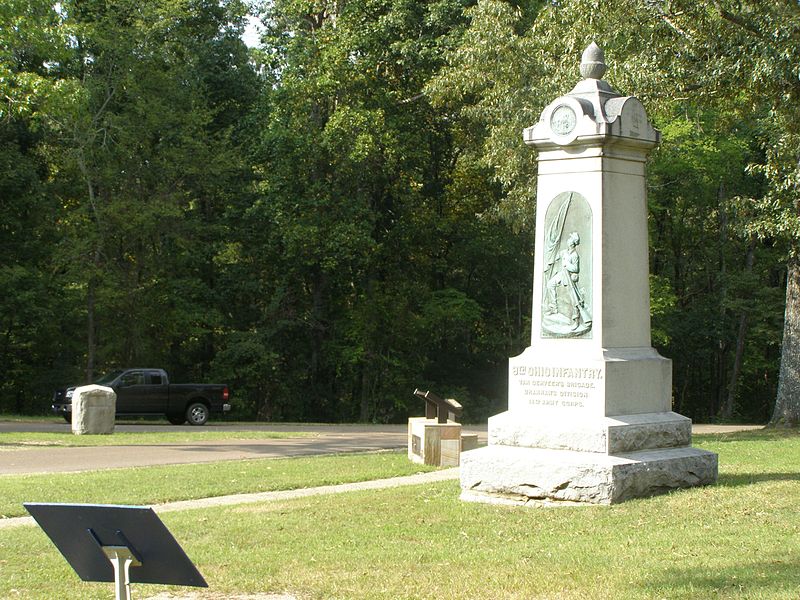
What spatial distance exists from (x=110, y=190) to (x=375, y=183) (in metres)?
8.87

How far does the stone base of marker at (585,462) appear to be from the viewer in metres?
10.6

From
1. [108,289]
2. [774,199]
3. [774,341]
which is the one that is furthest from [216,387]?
[774,341]

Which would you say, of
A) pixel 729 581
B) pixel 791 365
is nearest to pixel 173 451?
pixel 729 581

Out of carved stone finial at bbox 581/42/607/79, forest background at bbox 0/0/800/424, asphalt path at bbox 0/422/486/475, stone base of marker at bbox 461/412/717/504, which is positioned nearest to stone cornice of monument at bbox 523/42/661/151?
carved stone finial at bbox 581/42/607/79

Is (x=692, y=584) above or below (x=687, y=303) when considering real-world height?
below

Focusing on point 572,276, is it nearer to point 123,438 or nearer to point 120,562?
point 120,562

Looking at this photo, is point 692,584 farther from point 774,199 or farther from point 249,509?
point 774,199

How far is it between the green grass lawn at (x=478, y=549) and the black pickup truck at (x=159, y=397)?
19691 millimetres

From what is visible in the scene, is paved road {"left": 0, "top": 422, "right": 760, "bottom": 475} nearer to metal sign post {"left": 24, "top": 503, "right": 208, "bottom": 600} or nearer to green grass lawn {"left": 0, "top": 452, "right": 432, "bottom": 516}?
green grass lawn {"left": 0, "top": 452, "right": 432, "bottom": 516}

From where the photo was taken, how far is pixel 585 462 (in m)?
10.6

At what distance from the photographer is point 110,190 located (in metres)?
36.8

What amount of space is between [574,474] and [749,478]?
287 cm

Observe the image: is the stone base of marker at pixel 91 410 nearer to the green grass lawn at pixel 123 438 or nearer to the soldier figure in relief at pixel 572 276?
the green grass lawn at pixel 123 438

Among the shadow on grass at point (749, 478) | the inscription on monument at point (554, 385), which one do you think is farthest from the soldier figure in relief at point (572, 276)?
the shadow on grass at point (749, 478)
